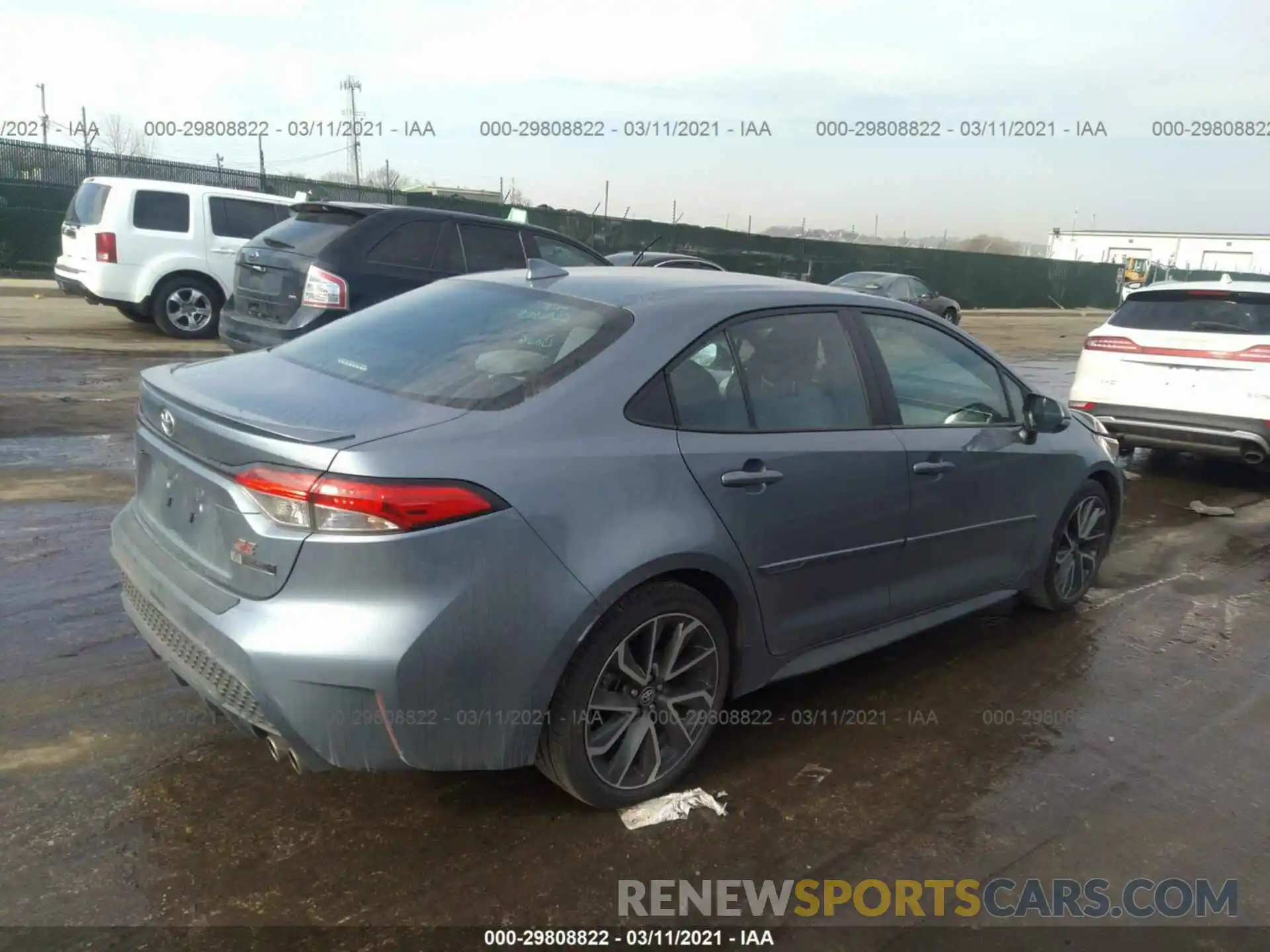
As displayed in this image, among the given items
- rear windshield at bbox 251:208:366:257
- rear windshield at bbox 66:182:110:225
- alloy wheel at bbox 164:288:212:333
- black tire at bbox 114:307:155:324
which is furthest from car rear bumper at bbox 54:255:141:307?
rear windshield at bbox 251:208:366:257

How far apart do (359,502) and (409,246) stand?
6.38 meters

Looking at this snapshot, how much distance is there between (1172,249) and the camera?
274 ft

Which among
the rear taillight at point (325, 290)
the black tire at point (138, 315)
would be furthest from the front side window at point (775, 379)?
the black tire at point (138, 315)

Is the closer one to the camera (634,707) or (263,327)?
(634,707)

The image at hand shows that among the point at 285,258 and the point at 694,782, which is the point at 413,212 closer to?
the point at 285,258

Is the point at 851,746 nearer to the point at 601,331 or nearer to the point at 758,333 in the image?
the point at 758,333

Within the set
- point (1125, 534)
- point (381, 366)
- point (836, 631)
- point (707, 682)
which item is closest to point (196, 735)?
point (381, 366)

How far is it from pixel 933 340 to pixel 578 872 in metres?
2.59

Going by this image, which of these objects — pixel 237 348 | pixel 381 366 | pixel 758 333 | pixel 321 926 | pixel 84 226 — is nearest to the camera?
pixel 321 926

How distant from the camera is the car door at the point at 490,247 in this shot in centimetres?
889

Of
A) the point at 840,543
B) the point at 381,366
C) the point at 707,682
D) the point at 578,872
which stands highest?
the point at 381,366

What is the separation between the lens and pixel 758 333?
3498 mm

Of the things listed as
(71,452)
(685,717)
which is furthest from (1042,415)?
(71,452)

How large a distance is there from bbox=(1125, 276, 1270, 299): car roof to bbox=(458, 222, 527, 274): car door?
5.33m
